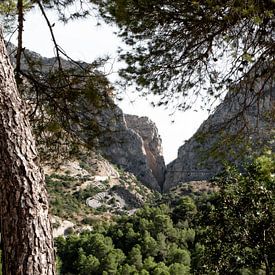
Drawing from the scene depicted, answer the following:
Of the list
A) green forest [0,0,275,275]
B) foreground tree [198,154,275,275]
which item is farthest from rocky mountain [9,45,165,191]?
foreground tree [198,154,275,275]

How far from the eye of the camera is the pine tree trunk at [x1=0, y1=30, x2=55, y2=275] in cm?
174

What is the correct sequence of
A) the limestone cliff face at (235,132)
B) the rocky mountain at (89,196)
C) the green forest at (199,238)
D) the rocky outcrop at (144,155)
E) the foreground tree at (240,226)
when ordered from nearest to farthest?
the limestone cliff face at (235,132)
the foreground tree at (240,226)
the green forest at (199,238)
the rocky mountain at (89,196)
the rocky outcrop at (144,155)

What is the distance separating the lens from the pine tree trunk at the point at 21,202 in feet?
5.70

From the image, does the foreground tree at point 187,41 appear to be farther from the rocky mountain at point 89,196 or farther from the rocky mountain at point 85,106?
the rocky mountain at point 89,196

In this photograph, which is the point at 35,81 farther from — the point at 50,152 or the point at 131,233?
the point at 131,233

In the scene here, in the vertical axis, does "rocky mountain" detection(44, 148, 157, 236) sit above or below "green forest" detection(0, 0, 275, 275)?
above

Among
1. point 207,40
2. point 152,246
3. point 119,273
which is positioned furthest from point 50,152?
point 152,246

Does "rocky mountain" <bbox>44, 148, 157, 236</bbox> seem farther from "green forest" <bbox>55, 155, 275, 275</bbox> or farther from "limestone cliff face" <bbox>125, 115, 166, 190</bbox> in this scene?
"limestone cliff face" <bbox>125, 115, 166, 190</bbox>

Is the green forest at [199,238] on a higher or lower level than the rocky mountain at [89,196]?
lower

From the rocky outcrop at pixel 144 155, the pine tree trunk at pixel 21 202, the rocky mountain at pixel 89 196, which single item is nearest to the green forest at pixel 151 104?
the pine tree trunk at pixel 21 202

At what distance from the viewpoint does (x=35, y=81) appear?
356 cm

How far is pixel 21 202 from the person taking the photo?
1804 mm

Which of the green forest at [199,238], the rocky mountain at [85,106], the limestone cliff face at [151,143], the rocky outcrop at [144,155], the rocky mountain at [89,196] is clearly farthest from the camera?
the limestone cliff face at [151,143]

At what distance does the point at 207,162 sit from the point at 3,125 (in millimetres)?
2283
